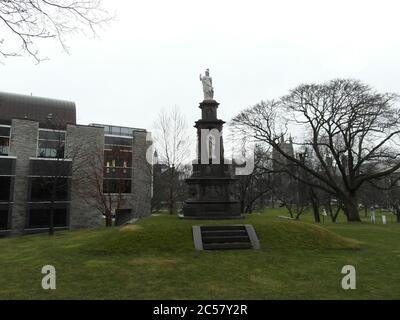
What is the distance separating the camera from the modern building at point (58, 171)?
30031mm

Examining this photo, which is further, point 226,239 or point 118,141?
point 118,141

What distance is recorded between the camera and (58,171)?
84.9ft

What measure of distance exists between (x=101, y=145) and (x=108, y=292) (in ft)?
101

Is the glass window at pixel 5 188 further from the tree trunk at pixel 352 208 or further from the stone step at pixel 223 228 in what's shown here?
the tree trunk at pixel 352 208

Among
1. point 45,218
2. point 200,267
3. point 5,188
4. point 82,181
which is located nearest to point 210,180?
point 200,267

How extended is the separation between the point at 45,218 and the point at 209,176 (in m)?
21.3

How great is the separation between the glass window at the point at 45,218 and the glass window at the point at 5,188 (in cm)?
254

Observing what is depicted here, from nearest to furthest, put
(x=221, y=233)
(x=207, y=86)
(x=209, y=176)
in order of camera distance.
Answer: (x=221, y=233)
(x=209, y=176)
(x=207, y=86)

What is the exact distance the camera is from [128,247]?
11.8 meters

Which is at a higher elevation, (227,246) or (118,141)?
(118,141)

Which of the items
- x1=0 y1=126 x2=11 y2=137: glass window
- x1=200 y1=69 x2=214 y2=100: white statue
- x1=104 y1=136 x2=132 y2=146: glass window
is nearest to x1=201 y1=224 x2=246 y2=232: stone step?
x1=200 y1=69 x2=214 y2=100: white statue

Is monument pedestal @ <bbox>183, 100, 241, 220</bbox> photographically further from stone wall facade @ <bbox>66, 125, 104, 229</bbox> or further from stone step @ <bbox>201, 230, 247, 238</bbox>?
stone wall facade @ <bbox>66, 125, 104, 229</bbox>

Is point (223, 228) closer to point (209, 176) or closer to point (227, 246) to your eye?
point (227, 246)
